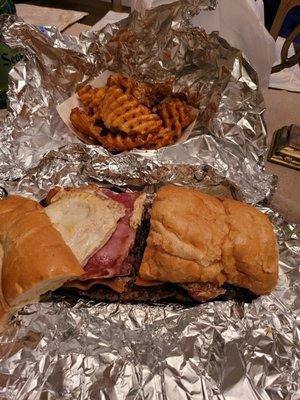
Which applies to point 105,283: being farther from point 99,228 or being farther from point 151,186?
point 151,186

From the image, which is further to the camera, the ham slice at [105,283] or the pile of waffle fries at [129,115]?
the pile of waffle fries at [129,115]

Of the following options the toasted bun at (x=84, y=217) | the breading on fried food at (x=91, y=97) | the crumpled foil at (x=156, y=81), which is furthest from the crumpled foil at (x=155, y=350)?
the breading on fried food at (x=91, y=97)

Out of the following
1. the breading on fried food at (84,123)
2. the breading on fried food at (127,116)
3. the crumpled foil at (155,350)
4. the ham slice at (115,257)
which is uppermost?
the breading on fried food at (127,116)

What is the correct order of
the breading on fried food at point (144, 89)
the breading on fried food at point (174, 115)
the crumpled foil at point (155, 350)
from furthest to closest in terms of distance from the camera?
1. the breading on fried food at point (144, 89)
2. the breading on fried food at point (174, 115)
3. the crumpled foil at point (155, 350)

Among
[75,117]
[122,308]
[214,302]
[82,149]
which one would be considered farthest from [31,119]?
[214,302]

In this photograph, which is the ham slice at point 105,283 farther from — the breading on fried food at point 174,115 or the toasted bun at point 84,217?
the breading on fried food at point 174,115

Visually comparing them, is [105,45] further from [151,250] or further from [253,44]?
[151,250]

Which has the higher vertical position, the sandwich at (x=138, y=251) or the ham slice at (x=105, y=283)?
the sandwich at (x=138, y=251)

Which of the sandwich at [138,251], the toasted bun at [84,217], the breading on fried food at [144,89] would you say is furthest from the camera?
the breading on fried food at [144,89]
